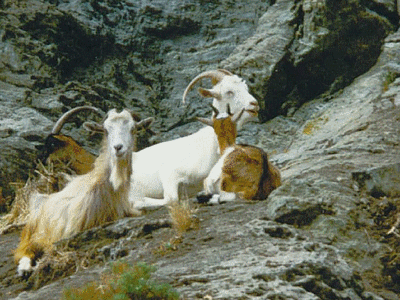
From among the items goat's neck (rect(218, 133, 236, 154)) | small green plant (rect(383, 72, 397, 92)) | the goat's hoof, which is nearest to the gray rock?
the goat's hoof

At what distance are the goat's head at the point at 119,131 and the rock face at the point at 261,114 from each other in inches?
30.8

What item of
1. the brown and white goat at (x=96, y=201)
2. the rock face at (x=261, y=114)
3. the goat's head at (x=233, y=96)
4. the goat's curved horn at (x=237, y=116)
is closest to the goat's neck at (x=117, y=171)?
the brown and white goat at (x=96, y=201)

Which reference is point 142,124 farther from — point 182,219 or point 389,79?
point 389,79

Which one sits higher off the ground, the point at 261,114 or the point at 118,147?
the point at 118,147

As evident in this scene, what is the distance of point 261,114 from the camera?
1263 centimetres

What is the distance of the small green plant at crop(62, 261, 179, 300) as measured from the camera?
205 inches

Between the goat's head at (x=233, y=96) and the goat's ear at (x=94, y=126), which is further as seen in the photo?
the goat's head at (x=233, y=96)

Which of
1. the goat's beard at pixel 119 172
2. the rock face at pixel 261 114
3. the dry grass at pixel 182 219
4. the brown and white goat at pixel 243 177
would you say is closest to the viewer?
the rock face at pixel 261 114

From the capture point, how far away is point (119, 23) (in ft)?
47.7

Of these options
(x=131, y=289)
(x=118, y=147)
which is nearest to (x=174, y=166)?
(x=118, y=147)

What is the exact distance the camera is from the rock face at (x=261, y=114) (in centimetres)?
598

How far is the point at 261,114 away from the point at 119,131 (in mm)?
4740

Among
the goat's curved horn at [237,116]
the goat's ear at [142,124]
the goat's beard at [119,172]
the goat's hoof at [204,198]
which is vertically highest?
the goat's ear at [142,124]

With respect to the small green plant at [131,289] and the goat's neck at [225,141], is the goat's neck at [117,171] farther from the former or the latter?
the small green plant at [131,289]
